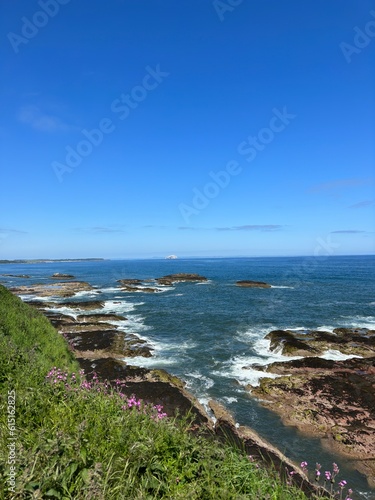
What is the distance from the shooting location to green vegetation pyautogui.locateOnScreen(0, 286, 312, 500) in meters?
3.52

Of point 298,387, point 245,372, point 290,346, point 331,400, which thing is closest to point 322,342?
→ point 290,346

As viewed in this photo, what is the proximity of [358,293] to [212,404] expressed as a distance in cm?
4746

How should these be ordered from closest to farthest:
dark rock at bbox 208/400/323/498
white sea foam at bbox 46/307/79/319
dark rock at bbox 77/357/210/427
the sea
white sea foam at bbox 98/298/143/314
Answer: dark rock at bbox 208/400/323/498, the sea, dark rock at bbox 77/357/210/427, white sea foam at bbox 46/307/79/319, white sea foam at bbox 98/298/143/314

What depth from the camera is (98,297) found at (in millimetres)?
53281

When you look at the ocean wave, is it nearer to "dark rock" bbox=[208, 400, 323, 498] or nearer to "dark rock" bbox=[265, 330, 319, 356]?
"dark rock" bbox=[208, 400, 323, 498]

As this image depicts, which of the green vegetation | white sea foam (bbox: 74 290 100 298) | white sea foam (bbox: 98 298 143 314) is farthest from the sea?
the green vegetation

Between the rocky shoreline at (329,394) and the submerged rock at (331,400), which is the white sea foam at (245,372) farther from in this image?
the submerged rock at (331,400)

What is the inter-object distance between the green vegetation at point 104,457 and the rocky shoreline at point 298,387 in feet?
5.63

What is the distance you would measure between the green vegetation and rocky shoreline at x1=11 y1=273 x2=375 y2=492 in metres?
1.72

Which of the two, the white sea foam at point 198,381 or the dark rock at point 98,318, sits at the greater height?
the dark rock at point 98,318

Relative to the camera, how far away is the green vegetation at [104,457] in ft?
11.5

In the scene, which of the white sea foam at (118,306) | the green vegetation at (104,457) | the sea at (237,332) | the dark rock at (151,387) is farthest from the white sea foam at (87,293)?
the green vegetation at (104,457)

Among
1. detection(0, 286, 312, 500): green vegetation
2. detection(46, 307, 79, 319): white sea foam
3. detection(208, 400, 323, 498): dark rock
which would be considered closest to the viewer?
detection(0, 286, 312, 500): green vegetation

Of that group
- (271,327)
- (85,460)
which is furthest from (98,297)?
(85,460)
